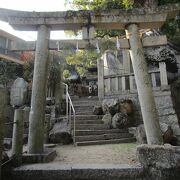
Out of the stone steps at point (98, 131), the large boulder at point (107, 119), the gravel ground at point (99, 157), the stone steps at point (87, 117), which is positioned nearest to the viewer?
the gravel ground at point (99, 157)

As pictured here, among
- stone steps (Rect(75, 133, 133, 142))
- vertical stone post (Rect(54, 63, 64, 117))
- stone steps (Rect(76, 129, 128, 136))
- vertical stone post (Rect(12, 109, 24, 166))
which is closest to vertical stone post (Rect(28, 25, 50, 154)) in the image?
vertical stone post (Rect(12, 109, 24, 166))

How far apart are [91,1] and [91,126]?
6.43m

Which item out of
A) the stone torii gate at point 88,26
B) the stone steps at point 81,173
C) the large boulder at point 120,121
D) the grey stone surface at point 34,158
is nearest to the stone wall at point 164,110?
→ the large boulder at point 120,121

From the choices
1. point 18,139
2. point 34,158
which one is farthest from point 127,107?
point 18,139

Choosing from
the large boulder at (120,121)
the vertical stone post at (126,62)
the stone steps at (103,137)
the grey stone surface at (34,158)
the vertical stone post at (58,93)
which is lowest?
the grey stone surface at (34,158)

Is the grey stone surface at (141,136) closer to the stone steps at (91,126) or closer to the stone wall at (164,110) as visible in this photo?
the stone wall at (164,110)

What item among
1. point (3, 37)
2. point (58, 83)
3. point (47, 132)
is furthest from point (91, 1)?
point (3, 37)

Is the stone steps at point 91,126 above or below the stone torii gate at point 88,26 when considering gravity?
below

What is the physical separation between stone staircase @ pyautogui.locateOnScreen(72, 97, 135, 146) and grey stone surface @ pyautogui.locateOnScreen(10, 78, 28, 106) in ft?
16.6

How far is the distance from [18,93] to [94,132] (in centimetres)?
736

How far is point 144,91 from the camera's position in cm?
541

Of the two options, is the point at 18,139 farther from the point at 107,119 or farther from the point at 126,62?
the point at 126,62

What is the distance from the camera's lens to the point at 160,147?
3.98 meters

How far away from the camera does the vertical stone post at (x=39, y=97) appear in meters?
5.03
